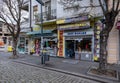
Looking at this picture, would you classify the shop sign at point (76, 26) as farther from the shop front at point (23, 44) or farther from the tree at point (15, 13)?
the shop front at point (23, 44)

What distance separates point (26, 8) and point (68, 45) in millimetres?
11003

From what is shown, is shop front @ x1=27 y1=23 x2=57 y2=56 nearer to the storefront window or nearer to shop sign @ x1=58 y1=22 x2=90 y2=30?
shop sign @ x1=58 y1=22 x2=90 y2=30

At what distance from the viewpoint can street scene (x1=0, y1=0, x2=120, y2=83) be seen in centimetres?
977

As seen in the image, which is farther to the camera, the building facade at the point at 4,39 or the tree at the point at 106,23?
the building facade at the point at 4,39

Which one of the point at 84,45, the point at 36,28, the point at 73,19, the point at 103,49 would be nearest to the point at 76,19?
the point at 73,19

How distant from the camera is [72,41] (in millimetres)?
17125

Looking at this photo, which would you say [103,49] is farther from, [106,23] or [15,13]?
[15,13]

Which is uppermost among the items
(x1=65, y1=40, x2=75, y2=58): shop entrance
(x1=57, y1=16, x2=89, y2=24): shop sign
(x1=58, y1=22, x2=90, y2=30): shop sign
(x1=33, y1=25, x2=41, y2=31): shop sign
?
(x1=57, y1=16, x2=89, y2=24): shop sign

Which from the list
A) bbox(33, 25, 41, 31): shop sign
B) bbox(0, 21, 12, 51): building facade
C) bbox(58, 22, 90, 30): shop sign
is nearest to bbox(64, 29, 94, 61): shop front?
bbox(58, 22, 90, 30): shop sign

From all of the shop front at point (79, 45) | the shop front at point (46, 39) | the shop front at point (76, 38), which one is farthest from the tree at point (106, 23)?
the shop front at point (46, 39)

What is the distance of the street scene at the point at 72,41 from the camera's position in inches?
384

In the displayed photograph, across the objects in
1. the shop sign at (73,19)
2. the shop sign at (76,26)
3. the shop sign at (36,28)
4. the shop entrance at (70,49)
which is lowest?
the shop entrance at (70,49)

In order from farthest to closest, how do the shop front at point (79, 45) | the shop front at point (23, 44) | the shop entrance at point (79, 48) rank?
1. the shop front at point (23, 44)
2. the shop entrance at point (79, 48)
3. the shop front at point (79, 45)

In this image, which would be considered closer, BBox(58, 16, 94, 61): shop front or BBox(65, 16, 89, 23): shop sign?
BBox(65, 16, 89, 23): shop sign
